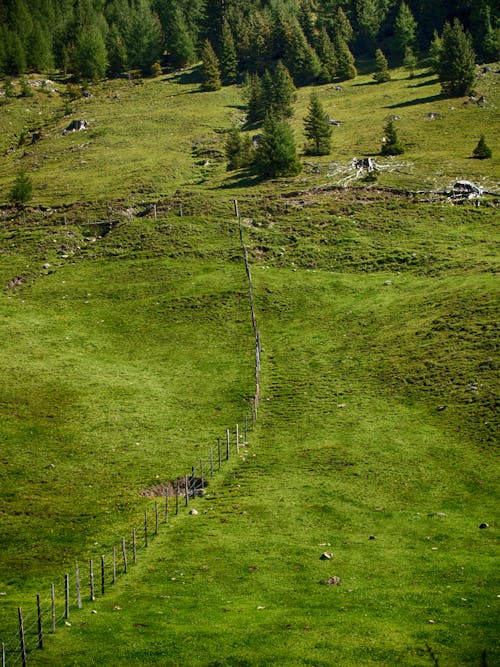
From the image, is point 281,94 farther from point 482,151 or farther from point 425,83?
point 482,151

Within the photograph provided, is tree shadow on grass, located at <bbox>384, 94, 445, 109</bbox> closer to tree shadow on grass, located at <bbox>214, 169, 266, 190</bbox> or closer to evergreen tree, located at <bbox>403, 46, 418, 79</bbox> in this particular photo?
evergreen tree, located at <bbox>403, 46, 418, 79</bbox>

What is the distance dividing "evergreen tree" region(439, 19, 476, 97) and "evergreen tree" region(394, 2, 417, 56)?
114 ft

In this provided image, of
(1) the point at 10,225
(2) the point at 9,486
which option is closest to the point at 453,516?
(2) the point at 9,486

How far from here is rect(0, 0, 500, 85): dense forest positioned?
169000mm

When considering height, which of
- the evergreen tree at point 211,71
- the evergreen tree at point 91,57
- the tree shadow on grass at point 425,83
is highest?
the evergreen tree at point 91,57

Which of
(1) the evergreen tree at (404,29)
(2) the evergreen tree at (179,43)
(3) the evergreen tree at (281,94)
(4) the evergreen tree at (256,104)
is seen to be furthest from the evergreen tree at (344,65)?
(2) the evergreen tree at (179,43)

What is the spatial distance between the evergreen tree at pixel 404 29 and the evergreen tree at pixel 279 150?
77.7 m

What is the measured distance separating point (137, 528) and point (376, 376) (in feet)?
85.1

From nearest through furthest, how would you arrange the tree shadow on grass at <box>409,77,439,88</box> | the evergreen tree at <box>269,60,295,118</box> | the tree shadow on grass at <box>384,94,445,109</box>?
the tree shadow on grass at <box>384,94,445,109</box>, the evergreen tree at <box>269,60,295,118</box>, the tree shadow on grass at <box>409,77,439,88</box>

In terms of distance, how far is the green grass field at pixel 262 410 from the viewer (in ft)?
90.0

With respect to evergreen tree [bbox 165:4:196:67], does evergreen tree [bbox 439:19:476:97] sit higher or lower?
lower

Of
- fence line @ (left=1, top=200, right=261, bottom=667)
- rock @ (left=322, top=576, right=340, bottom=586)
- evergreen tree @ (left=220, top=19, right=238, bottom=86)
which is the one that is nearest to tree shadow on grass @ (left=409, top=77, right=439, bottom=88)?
evergreen tree @ (left=220, top=19, right=238, bottom=86)

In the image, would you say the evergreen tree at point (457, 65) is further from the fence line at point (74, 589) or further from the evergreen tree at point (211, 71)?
the fence line at point (74, 589)

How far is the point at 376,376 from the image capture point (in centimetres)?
5759
